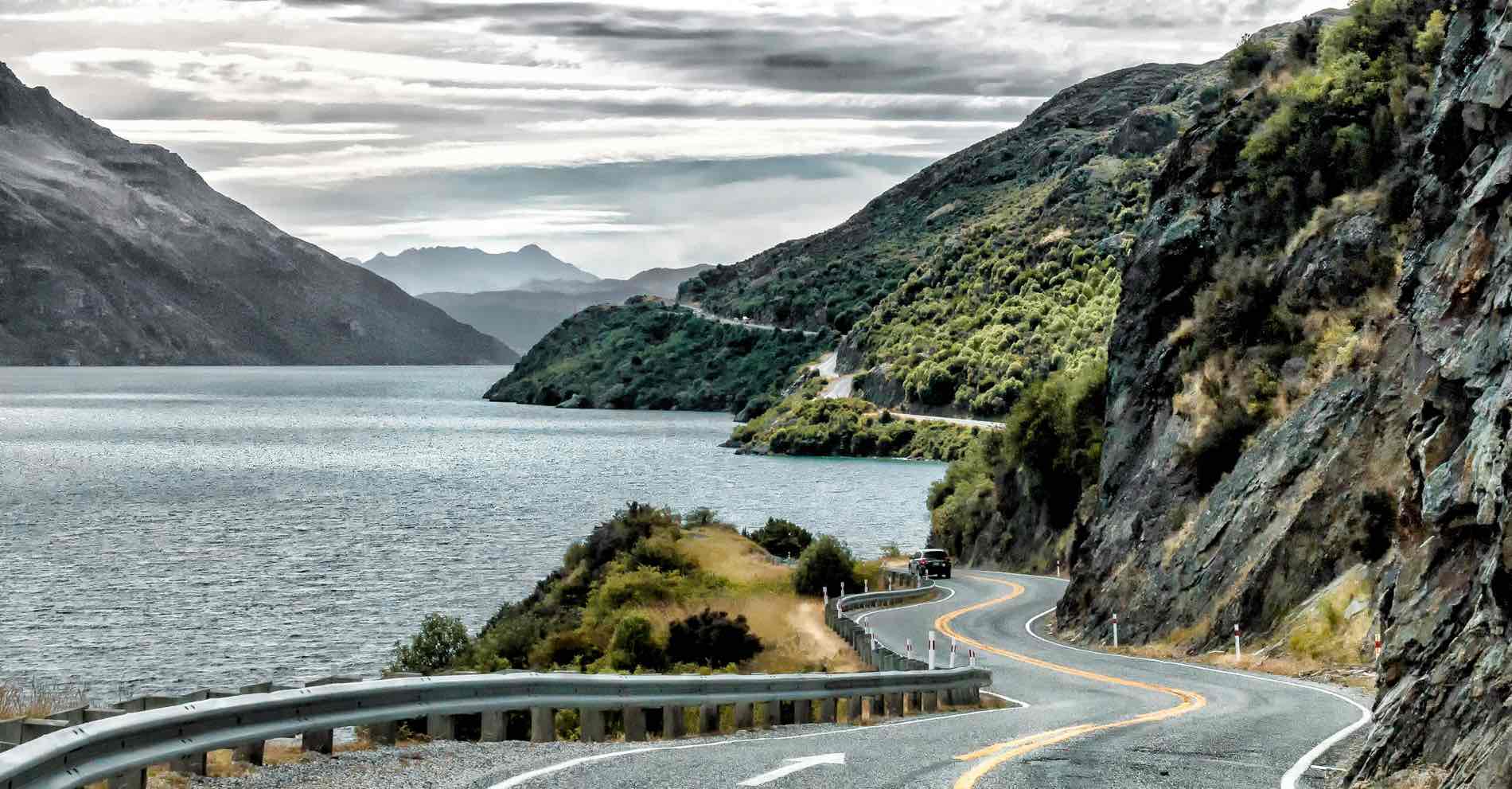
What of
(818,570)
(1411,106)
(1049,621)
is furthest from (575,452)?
(1411,106)

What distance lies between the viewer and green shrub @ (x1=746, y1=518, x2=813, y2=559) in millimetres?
66000

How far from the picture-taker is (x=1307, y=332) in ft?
114

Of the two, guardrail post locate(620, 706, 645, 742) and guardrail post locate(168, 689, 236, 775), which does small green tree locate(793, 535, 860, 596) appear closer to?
guardrail post locate(620, 706, 645, 742)

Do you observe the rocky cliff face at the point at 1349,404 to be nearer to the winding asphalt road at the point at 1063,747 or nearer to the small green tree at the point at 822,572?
the winding asphalt road at the point at 1063,747

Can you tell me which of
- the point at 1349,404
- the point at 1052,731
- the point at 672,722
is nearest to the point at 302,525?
the point at 1349,404

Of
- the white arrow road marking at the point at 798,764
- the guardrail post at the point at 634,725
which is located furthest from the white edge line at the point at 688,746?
the white arrow road marking at the point at 798,764

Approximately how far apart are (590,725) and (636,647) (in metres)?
23.9

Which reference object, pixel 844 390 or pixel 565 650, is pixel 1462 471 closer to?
pixel 565 650

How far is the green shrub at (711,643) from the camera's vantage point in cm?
3781

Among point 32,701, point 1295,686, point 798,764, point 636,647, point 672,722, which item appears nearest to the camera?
point 798,764

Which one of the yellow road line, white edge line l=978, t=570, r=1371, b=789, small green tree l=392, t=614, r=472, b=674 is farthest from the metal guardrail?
small green tree l=392, t=614, r=472, b=674

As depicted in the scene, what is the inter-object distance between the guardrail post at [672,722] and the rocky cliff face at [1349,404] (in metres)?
6.21

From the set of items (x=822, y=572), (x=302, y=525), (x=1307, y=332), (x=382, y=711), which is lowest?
(x=302, y=525)

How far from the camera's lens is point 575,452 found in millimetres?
150375
